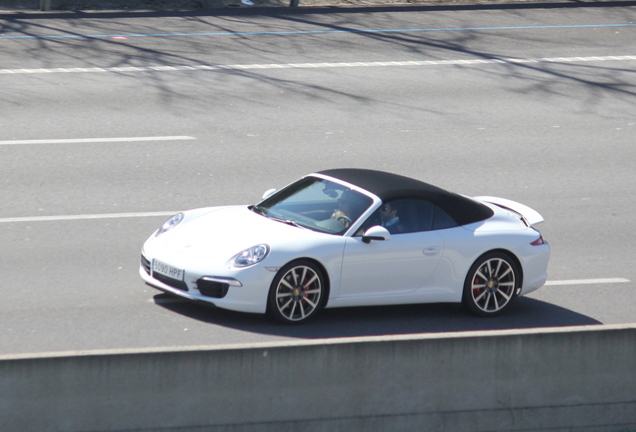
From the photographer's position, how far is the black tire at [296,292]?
297 inches

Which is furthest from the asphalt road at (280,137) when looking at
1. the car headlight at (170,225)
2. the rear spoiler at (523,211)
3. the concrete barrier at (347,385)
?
the concrete barrier at (347,385)

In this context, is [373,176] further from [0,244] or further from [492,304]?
[0,244]

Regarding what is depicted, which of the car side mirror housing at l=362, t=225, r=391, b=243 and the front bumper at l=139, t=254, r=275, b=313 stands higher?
the car side mirror housing at l=362, t=225, r=391, b=243

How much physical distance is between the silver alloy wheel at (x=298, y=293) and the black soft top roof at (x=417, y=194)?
3.30 feet

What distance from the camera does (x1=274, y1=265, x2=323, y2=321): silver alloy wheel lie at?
7.57 meters

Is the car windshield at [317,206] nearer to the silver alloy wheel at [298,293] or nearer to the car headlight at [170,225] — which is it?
the silver alloy wheel at [298,293]

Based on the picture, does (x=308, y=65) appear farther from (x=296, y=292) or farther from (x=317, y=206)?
(x=296, y=292)

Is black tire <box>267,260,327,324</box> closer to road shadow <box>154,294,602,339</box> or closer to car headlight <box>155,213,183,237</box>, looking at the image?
road shadow <box>154,294,602,339</box>

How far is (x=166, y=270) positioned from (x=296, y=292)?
1.12m

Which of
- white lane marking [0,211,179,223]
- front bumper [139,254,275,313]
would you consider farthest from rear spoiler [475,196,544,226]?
white lane marking [0,211,179,223]

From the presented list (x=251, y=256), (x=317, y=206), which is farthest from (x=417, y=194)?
(x=251, y=256)

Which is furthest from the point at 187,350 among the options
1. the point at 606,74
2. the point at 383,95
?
the point at 606,74

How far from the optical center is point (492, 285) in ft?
27.3

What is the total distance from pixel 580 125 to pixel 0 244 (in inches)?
378
